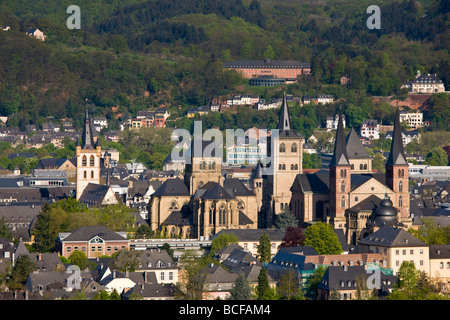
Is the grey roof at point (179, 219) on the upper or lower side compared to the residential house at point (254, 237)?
upper

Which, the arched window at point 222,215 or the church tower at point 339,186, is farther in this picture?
the arched window at point 222,215

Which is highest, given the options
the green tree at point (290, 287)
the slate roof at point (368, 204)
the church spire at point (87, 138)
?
the church spire at point (87, 138)

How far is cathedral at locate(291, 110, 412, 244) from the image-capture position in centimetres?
9181

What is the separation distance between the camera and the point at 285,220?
95750 millimetres

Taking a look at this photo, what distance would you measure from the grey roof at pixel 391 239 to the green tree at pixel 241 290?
Result: 1623 centimetres

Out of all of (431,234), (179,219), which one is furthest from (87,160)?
(431,234)

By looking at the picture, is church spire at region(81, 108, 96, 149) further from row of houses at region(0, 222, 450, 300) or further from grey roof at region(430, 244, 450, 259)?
grey roof at region(430, 244, 450, 259)

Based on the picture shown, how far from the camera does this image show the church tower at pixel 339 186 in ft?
310

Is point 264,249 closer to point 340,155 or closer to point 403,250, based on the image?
point 403,250

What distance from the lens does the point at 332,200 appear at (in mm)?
95625

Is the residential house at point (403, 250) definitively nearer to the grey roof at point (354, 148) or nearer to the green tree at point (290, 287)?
the green tree at point (290, 287)

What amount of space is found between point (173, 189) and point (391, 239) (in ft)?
83.2

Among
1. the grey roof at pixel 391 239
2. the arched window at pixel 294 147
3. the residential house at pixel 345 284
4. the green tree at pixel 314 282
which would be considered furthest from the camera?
the arched window at pixel 294 147

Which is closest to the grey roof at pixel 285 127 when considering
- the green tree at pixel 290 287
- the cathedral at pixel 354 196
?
the cathedral at pixel 354 196
